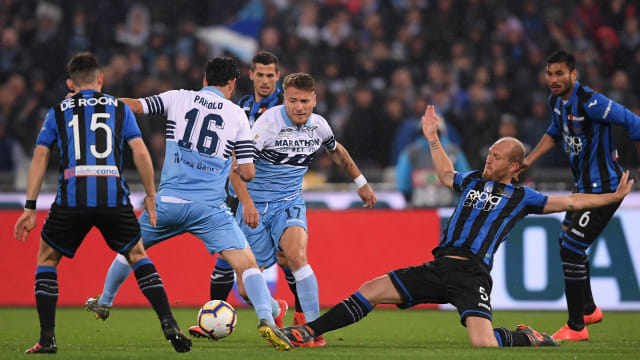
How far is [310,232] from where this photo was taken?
35.7 ft

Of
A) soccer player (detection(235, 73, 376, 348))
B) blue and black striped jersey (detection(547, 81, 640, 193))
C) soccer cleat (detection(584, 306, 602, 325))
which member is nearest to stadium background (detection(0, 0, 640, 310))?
soccer cleat (detection(584, 306, 602, 325))

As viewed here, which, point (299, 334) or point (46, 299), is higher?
point (46, 299)

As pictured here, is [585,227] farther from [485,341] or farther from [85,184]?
[85,184]

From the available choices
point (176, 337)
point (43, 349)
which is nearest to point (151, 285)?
point (176, 337)

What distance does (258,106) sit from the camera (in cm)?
775

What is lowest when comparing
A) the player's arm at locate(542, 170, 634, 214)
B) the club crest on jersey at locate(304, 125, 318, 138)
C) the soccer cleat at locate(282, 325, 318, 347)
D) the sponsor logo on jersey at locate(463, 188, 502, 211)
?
the soccer cleat at locate(282, 325, 318, 347)

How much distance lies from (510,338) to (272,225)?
202 centimetres

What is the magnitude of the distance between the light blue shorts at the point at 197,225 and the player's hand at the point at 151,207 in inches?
10.7

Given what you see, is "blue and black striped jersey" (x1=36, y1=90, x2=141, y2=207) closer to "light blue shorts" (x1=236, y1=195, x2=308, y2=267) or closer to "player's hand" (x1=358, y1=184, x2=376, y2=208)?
"light blue shorts" (x1=236, y1=195, x2=308, y2=267)

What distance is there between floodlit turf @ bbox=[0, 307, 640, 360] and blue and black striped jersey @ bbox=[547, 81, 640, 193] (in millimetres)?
1365

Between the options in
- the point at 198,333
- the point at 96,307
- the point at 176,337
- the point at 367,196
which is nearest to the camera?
the point at 176,337

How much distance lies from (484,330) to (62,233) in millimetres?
2975

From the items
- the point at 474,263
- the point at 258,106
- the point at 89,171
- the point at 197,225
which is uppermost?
the point at 258,106

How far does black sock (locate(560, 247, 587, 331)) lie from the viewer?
293 inches
